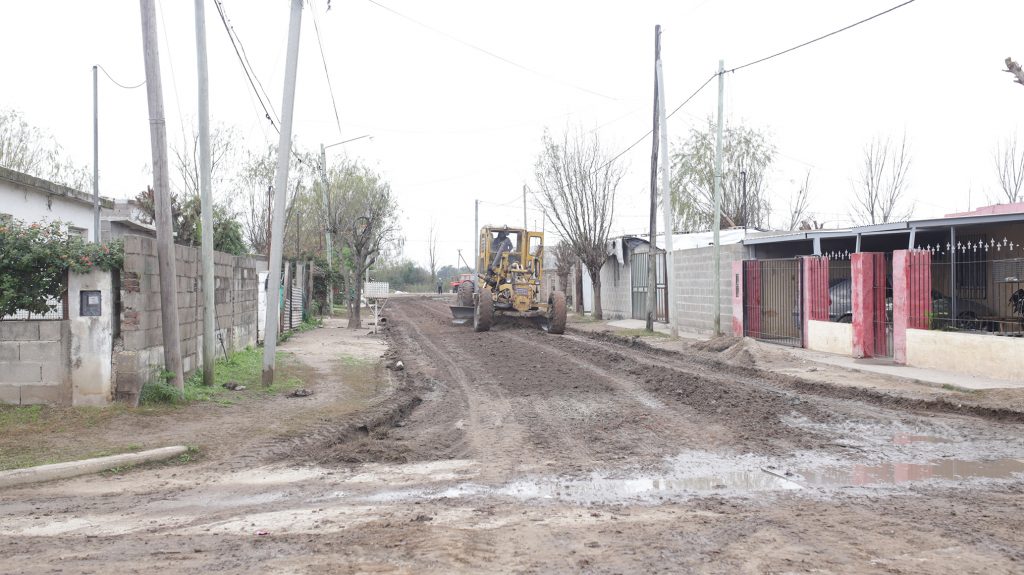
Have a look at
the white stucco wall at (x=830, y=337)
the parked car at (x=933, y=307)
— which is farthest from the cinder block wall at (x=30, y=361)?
the white stucco wall at (x=830, y=337)

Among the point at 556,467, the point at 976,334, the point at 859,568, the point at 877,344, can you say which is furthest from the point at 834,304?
the point at 859,568

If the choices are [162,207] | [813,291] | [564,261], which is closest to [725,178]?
[564,261]

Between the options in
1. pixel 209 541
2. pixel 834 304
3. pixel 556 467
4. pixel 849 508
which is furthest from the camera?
pixel 834 304

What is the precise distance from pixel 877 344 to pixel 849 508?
11.3 meters

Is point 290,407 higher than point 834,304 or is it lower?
lower

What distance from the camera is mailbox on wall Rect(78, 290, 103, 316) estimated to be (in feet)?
31.9

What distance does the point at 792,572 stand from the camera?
455cm

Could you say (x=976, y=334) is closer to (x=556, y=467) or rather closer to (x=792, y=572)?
(x=556, y=467)

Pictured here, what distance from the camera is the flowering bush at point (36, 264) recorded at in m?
9.50

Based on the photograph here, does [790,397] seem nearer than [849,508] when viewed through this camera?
No

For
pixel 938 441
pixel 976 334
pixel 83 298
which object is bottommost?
pixel 938 441

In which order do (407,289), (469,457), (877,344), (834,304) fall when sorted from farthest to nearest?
1. (407,289)
2. (834,304)
3. (877,344)
4. (469,457)

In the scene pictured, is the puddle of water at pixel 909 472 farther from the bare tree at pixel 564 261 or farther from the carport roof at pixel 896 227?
the bare tree at pixel 564 261

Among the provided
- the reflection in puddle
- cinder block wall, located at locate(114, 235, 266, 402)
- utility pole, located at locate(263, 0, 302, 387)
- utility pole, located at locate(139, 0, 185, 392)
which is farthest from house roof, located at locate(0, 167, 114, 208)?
the reflection in puddle
